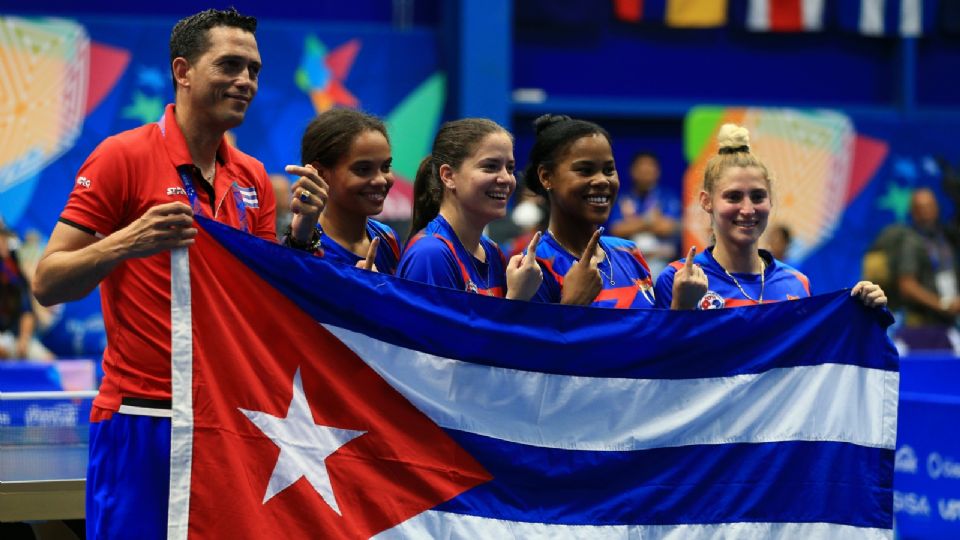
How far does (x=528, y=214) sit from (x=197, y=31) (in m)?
5.74

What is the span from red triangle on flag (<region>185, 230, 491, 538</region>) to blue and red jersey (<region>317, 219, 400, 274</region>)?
564mm

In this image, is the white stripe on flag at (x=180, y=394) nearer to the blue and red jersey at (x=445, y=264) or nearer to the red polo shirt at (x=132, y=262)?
the red polo shirt at (x=132, y=262)

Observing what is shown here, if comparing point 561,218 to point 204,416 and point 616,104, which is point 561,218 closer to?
point 204,416

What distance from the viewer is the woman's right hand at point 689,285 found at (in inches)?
183

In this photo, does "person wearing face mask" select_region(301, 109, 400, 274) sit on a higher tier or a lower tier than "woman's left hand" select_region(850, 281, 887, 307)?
higher

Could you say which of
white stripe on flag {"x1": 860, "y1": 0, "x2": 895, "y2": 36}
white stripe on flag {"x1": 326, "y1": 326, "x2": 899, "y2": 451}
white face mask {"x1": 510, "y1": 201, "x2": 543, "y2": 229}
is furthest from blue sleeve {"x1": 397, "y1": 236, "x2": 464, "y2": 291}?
white stripe on flag {"x1": 860, "y1": 0, "x2": 895, "y2": 36}

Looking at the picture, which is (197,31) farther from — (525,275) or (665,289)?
(665,289)

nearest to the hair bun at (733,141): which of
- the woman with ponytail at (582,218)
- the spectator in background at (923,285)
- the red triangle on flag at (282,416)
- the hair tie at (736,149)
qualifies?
the hair tie at (736,149)

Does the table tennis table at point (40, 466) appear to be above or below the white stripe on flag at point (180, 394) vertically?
below

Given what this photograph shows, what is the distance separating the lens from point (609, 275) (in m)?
4.92

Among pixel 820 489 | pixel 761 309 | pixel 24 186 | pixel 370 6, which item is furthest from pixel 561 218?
pixel 370 6

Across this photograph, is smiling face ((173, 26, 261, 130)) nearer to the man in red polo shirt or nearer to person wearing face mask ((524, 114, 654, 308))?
the man in red polo shirt

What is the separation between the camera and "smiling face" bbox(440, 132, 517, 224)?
4691 millimetres

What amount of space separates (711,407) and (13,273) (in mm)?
6823
